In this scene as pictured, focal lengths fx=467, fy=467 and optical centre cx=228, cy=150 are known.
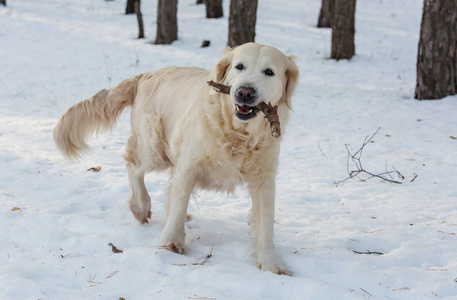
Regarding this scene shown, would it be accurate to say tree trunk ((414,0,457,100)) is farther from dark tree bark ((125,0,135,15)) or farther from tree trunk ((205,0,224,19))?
dark tree bark ((125,0,135,15))

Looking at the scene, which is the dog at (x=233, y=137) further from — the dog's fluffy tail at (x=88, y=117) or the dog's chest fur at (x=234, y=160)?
the dog's fluffy tail at (x=88, y=117)

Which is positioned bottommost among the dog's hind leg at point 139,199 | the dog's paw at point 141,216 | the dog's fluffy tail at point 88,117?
the dog's paw at point 141,216

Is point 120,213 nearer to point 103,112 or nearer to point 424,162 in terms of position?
point 103,112

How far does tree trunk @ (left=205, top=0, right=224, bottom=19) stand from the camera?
1527 centimetres

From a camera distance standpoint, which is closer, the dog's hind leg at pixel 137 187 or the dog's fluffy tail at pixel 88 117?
the dog's hind leg at pixel 137 187

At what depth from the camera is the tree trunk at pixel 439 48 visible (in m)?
7.02

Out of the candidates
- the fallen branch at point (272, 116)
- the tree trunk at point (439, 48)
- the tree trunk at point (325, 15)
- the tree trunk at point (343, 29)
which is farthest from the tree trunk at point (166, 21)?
the fallen branch at point (272, 116)

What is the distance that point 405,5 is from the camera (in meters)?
19.5

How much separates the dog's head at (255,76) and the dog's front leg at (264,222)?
62 centimetres

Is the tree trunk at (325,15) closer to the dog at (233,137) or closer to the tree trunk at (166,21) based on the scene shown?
the tree trunk at (166,21)

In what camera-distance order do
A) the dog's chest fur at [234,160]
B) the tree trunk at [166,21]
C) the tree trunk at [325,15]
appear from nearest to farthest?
the dog's chest fur at [234,160], the tree trunk at [166,21], the tree trunk at [325,15]

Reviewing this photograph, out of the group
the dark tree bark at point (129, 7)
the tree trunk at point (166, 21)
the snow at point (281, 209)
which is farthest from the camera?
the dark tree bark at point (129, 7)

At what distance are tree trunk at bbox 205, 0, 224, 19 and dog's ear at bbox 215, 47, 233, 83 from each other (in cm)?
1242

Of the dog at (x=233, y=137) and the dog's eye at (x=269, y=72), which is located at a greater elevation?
the dog's eye at (x=269, y=72)
